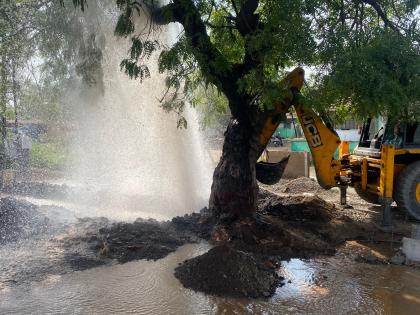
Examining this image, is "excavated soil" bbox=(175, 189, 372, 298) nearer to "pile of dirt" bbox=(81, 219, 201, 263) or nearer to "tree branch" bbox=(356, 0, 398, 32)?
"pile of dirt" bbox=(81, 219, 201, 263)

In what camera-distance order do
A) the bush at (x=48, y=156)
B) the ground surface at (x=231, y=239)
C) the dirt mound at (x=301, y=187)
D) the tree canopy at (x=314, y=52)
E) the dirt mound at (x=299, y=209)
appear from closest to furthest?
the ground surface at (x=231, y=239)
the tree canopy at (x=314, y=52)
the dirt mound at (x=299, y=209)
the dirt mound at (x=301, y=187)
the bush at (x=48, y=156)

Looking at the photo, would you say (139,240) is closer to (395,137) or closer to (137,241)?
(137,241)

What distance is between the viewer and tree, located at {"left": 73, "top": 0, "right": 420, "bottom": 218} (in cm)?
641

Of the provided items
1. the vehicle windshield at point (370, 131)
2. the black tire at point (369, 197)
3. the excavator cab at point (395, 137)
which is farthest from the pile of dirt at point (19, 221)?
the vehicle windshield at point (370, 131)

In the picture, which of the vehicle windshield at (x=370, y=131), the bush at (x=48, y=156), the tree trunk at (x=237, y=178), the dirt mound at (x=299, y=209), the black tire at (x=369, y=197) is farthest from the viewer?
the bush at (x=48, y=156)

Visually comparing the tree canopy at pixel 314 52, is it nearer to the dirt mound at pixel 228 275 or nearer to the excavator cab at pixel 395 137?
the excavator cab at pixel 395 137

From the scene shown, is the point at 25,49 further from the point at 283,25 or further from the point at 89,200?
the point at 283,25

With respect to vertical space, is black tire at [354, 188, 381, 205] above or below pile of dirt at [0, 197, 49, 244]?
Answer: above

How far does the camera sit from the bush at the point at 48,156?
1947 cm

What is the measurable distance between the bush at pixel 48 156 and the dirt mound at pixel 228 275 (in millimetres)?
14328

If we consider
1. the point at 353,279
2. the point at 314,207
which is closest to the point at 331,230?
the point at 314,207

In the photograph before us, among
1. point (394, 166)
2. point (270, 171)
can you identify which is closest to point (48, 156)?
point (270, 171)

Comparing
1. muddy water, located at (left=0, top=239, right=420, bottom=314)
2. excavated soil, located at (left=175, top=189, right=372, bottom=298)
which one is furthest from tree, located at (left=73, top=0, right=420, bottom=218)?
muddy water, located at (left=0, top=239, right=420, bottom=314)

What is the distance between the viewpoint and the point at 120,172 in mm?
13500
